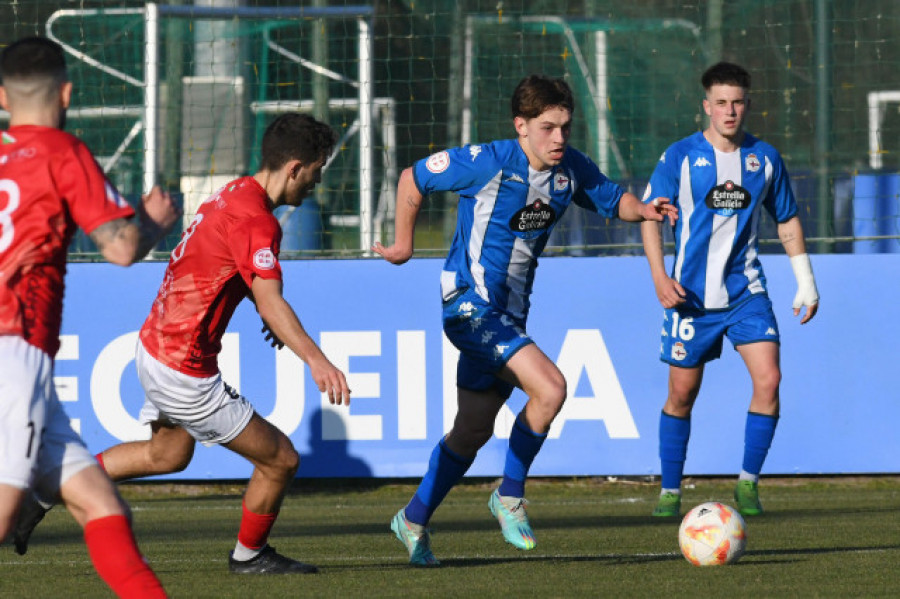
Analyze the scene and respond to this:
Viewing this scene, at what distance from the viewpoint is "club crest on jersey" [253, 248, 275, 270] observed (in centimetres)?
528

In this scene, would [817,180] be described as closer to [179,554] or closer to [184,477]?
[184,477]

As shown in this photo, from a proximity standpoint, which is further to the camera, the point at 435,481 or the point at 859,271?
the point at 859,271

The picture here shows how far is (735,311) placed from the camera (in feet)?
26.1

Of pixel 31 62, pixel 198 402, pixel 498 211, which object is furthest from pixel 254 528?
pixel 31 62

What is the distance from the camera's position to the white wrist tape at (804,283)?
8.01m

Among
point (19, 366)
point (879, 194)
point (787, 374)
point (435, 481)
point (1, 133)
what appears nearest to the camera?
point (19, 366)

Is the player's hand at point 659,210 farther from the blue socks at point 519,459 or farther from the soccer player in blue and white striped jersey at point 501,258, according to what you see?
the blue socks at point 519,459

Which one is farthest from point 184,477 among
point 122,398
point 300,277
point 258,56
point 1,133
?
point 1,133

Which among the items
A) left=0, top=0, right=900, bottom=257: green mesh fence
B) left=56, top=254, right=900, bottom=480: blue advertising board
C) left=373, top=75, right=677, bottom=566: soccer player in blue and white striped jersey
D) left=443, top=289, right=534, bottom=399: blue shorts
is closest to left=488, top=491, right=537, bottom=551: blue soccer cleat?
left=373, top=75, right=677, bottom=566: soccer player in blue and white striped jersey

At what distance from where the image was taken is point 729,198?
7.98 metres

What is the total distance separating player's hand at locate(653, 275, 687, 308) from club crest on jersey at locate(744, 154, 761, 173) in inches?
36.2

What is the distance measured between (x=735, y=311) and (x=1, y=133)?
465 cm

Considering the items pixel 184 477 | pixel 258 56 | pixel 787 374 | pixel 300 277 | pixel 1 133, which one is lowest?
pixel 184 477

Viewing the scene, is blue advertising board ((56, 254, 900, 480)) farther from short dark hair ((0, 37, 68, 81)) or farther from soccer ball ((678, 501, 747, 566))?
short dark hair ((0, 37, 68, 81))
